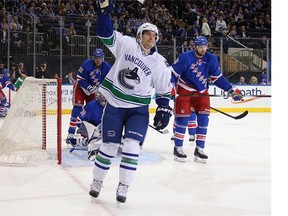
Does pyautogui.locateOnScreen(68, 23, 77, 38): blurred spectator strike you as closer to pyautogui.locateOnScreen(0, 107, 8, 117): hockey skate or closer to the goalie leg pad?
pyautogui.locateOnScreen(0, 107, 8, 117): hockey skate

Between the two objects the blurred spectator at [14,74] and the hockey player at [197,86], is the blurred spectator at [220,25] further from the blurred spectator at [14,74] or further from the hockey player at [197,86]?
the hockey player at [197,86]

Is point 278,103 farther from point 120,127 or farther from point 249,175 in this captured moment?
point 249,175

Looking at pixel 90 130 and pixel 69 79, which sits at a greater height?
pixel 69 79

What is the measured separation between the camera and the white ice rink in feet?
9.43

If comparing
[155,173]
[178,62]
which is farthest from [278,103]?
[178,62]

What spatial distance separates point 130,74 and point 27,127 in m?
1.97

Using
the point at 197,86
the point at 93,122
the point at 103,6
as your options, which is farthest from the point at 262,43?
the point at 103,6

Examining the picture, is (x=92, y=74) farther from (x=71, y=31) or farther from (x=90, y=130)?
(x=71, y=31)

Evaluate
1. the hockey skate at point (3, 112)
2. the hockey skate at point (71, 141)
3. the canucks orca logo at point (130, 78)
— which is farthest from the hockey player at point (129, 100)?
the hockey skate at point (3, 112)

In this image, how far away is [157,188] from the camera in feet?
11.6

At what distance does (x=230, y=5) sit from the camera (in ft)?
57.0

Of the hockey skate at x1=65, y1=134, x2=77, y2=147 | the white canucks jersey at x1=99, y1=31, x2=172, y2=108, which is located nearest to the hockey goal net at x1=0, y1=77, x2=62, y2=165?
the hockey skate at x1=65, y1=134, x2=77, y2=147

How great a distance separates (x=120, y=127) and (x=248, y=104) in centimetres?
941

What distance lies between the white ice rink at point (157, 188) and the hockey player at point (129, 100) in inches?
8.3
